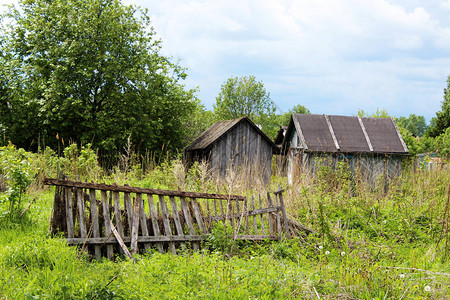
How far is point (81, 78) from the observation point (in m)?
18.8

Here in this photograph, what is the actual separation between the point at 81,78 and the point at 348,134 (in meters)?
13.1

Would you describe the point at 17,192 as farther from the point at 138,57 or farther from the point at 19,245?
the point at 138,57

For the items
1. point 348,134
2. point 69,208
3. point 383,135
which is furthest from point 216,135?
point 69,208

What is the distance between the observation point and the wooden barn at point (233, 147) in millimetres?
17219

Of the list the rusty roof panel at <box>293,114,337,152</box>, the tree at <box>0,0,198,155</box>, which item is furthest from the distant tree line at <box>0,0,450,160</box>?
the rusty roof panel at <box>293,114,337,152</box>

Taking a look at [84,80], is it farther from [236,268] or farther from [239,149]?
[236,268]

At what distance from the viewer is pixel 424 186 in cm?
940

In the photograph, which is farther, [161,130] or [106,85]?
[161,130]

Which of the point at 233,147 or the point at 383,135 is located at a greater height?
the point at 383,135

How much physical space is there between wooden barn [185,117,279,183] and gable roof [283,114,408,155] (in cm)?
188

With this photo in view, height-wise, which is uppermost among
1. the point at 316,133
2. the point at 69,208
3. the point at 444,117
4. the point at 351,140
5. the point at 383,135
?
the point at 444,117

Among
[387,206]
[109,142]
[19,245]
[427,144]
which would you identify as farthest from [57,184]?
[427,144]

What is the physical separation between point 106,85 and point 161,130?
3.78m

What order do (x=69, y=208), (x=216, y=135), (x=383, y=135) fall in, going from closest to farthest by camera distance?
(x=69, y=208)
(x=216, y=135)
(x=383, y=135)
